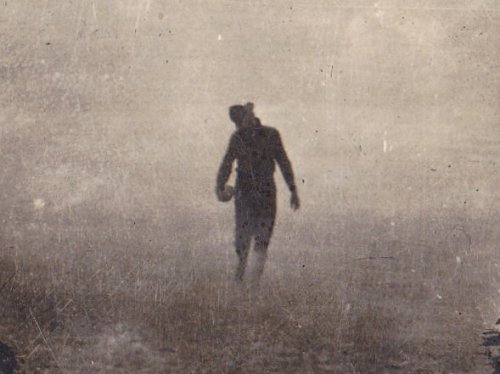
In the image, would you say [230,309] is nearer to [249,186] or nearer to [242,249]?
[242,249]

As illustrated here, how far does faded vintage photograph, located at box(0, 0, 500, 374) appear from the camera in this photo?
160 inches

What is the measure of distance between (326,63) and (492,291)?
94.0 inches

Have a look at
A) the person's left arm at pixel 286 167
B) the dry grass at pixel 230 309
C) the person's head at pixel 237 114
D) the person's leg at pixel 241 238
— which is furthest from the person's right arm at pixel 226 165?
the dry grass at pixel 230 309

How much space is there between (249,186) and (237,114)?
2.03 feet

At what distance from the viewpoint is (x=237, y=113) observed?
13.5 feet

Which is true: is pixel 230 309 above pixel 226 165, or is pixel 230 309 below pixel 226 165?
below

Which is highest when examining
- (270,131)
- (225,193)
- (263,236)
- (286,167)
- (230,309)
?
(270,131)

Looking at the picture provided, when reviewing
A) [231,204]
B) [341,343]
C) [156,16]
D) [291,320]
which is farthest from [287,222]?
[156,16]

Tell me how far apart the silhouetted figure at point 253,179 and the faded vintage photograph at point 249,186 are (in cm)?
2

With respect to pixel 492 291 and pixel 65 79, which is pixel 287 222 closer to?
pixel 492 291

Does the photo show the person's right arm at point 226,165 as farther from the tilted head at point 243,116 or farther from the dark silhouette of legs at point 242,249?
the dark silhouette of legs at point 242,249

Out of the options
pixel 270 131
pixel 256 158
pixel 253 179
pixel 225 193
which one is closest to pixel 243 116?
pixel 270 131

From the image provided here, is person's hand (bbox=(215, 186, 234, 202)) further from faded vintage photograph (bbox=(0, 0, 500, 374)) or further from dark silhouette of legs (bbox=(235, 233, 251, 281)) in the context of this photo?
dark silhouette of legs (bbox=(235, 233, 251, 281))

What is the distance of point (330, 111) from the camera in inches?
160
